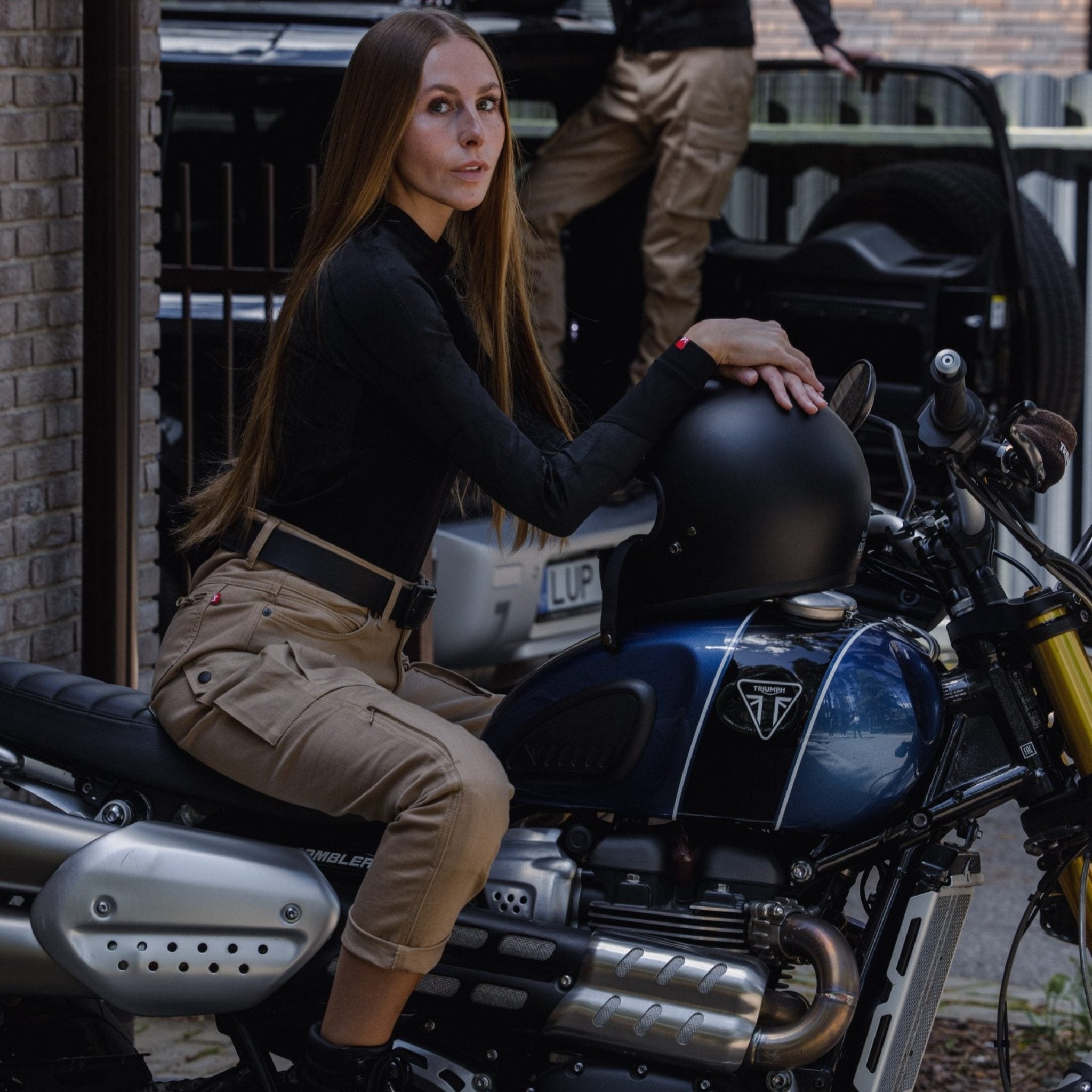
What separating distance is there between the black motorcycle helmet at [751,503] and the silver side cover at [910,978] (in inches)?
17.3

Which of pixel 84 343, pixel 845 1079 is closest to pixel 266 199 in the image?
pixel 84 343

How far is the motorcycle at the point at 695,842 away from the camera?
2.30 m

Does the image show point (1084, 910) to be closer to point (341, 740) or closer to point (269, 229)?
point (341, 740)

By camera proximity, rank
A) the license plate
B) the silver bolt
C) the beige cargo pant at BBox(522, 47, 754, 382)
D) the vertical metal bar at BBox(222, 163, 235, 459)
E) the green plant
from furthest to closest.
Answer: the beige cargo pant at BBox(522, 47, 754, 382), the license plate, the vertical metal bar at BBox(222, 163, 235, 459), the green plant, the silver bolt

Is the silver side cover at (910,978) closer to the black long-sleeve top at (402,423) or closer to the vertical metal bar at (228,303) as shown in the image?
the black long-sleeve top at (402,423)

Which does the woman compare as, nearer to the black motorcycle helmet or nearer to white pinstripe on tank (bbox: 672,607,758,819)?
the black motorcycle helmet

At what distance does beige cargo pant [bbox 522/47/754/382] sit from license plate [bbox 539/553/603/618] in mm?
892

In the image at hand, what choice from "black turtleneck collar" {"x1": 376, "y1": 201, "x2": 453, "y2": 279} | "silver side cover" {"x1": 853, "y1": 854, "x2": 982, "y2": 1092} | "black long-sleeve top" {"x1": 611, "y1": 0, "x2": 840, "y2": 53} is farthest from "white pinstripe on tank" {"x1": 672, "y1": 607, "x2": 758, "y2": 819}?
"black long-sleeve top" {"x1": 611, "y1": 0, "x2": 840, "y2": 53}

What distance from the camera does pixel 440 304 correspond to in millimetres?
2520

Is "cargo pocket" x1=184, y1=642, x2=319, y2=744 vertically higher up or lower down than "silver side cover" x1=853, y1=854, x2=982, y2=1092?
higher up

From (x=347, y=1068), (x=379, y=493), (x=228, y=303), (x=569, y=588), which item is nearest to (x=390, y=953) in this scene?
(x=347, y=1068)

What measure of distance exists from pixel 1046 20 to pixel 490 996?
40.0 feet

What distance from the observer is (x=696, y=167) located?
5.39m

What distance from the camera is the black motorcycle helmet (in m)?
2.30
